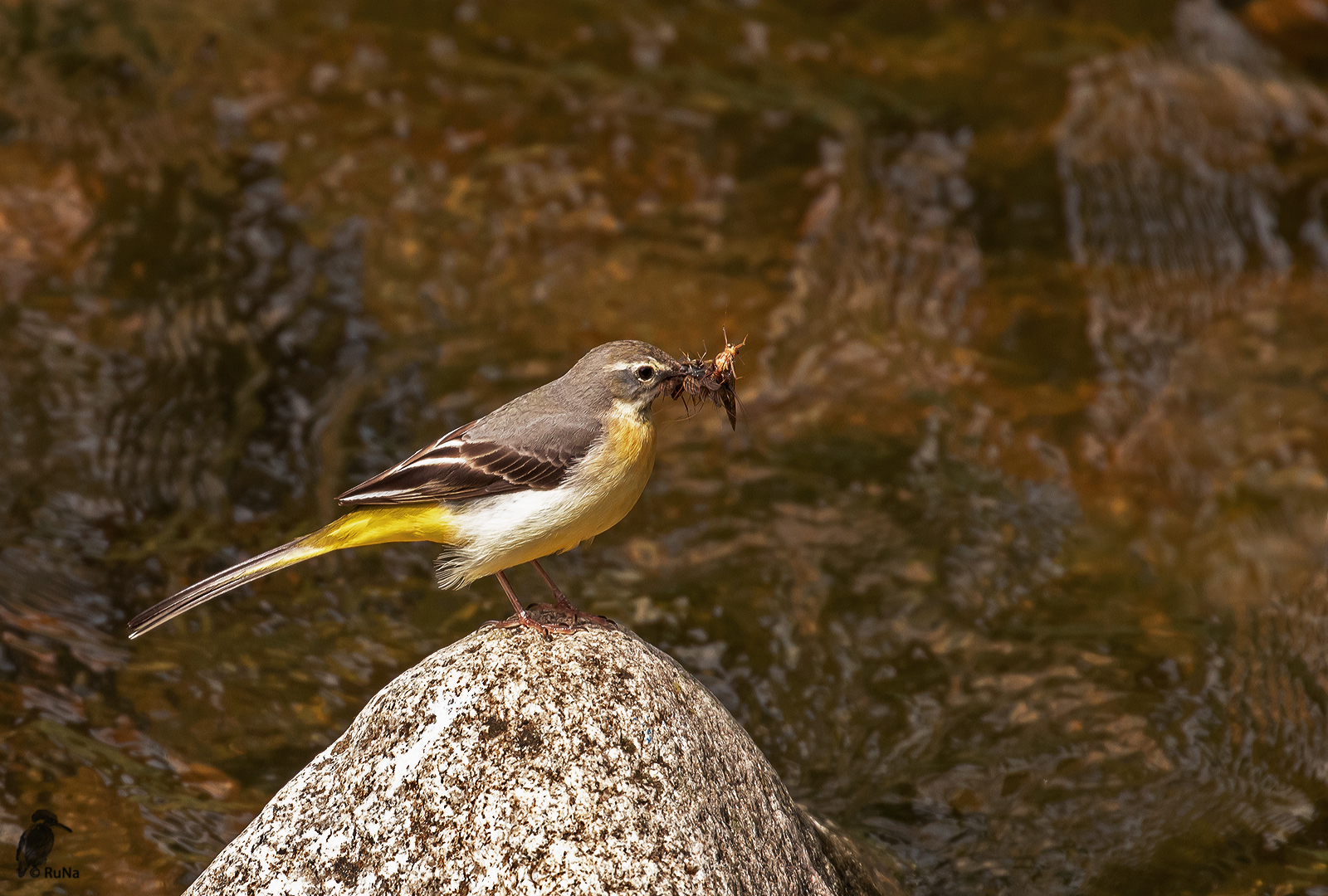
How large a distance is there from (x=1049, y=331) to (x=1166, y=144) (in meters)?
3.04

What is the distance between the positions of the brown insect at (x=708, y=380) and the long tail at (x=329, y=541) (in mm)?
1473

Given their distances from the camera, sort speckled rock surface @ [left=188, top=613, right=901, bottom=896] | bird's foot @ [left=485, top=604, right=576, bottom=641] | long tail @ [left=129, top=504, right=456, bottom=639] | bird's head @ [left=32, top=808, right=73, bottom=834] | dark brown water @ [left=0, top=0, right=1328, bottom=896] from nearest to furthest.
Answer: speckled rock surface @ [left=188, top=613, right=901, bottom=896] < bird's foot @ [left=485, top=604, right=576, bottom=641] < long tail @ [left=129, top=504, right=456, bottom=639] < bird's head @ [left=32, top=808, right=73, bottom=834] < dark brown water @ [left=0, top=0, right=1328, bottom=896]

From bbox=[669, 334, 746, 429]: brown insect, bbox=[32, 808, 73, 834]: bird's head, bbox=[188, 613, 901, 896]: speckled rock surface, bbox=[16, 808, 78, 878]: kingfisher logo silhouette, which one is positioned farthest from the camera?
bbox=[32, 808, 73, 834]: bird's head

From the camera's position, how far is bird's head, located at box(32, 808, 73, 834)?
7.30 m

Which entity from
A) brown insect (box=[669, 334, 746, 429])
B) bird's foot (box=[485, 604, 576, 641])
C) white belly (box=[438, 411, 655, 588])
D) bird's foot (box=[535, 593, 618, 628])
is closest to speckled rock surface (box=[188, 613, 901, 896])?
bird's foot (box=[485, 604, 576, 641])

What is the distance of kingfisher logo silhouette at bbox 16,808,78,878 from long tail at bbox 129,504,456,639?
1.97 m

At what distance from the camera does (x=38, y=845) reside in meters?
7.16

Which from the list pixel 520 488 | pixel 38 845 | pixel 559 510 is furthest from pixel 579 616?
pixel 38 845

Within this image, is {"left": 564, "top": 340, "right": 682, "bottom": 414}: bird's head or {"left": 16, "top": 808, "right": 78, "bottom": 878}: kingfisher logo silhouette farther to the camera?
{"left": 16, "top": 808, "right": 78, "bottom": 878}: kingfisher logo silhouette

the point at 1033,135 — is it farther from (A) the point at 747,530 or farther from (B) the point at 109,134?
(B) the point at 109,134

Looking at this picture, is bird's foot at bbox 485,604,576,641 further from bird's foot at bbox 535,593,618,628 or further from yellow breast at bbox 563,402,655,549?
yellow breast at bbox 563,402,655,549

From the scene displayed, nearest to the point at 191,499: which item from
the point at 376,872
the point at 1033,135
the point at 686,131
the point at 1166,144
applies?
the point at 376,872

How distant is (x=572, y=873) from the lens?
16.6 feet

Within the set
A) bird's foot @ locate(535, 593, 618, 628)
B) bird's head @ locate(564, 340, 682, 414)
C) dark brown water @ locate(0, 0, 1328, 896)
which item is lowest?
dark brown water @ locate(0, 0, 1328, 896)
